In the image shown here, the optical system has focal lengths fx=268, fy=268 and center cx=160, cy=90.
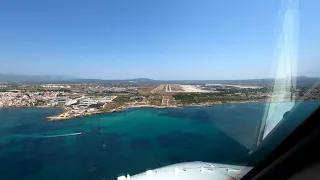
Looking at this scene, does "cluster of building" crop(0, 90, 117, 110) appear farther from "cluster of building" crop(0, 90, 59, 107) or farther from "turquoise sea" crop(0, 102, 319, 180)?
"turquoise sea" crop(0, 102, 319, 180)

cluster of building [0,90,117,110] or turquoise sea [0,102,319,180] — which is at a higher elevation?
cluster of building [0,90,117,110]

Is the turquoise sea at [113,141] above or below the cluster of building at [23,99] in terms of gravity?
below

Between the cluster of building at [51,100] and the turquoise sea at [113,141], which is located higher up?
the cluster of building at [51,100]

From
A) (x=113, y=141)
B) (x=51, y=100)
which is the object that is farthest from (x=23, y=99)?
(x=113, y=141)

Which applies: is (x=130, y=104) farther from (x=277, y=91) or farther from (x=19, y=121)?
(x=277, y=91)

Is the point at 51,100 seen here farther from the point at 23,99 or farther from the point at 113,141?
the point at 113,141

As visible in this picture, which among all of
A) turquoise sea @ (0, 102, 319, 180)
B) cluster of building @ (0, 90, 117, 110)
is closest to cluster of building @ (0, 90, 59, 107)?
cluster of building @ (0, 90, 117, 110)

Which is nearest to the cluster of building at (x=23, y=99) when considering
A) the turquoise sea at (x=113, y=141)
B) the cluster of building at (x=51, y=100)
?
the cluster of building at (x=51, y=100)

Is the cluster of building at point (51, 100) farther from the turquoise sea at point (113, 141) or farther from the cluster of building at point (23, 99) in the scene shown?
the turquoise sea at point (113, 141)

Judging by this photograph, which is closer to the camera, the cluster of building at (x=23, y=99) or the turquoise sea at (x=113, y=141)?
the turquoise sea at (x=113, y=141)
